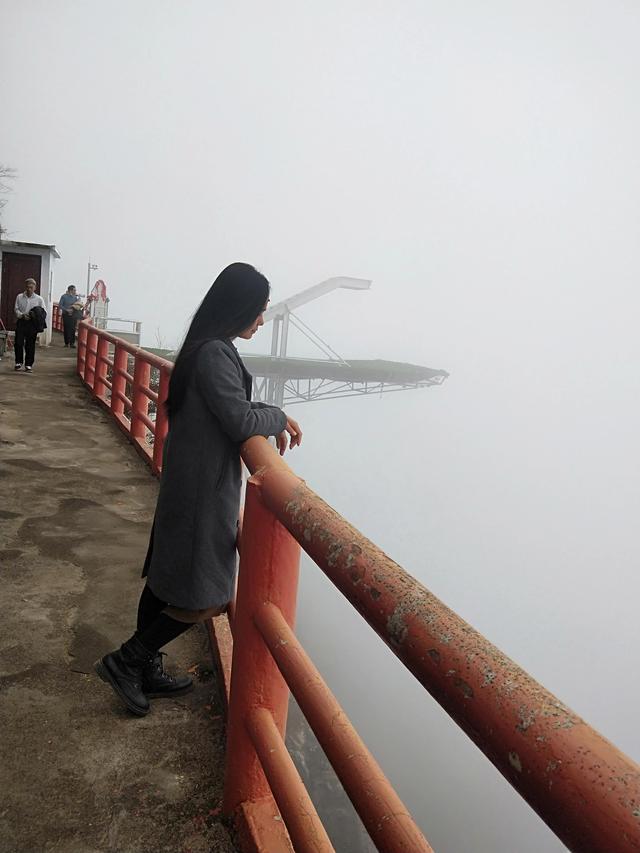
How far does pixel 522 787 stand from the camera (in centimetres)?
58

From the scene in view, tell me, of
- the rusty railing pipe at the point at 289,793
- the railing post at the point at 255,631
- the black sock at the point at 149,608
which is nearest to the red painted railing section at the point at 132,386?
the black sock at the point at 149,608

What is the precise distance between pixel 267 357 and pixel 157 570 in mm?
41468

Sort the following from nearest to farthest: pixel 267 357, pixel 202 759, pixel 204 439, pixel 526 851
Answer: pixel 204 439
pixel 202 759
pixel 526 851
pixel 267 357

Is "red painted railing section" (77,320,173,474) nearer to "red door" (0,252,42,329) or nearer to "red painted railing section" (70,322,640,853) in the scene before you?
"red painted railing section" (70,322,640,853)

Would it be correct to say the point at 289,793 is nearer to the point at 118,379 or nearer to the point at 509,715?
the point at 509,715

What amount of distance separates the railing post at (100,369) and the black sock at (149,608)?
7062 mm

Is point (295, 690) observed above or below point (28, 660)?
above

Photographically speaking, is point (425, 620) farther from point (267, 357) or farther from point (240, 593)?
point (267, 357)

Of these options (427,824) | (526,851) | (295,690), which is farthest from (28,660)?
(526,851)

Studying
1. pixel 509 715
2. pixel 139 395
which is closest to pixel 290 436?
pixel 509 715

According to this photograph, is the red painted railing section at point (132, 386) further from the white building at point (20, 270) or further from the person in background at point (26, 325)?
the white building at point (20, 270)

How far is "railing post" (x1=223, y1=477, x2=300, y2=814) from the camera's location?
1.50 metres

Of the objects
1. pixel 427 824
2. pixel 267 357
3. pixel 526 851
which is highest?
pixel 267 357

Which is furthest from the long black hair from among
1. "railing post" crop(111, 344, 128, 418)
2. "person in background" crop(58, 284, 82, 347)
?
"person in background" crop(58, 284, 82, 347)
